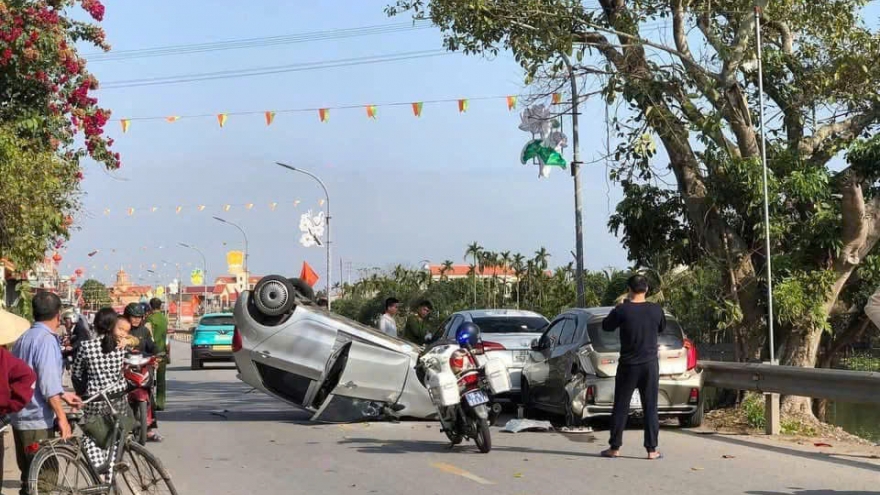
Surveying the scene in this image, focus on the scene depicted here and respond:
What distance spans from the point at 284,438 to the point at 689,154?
7.61 meters

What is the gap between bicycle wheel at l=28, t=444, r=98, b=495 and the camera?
6941 millimetres

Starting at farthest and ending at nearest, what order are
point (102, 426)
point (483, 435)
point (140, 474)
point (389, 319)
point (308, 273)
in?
point (308, 273), point (389, 319), point (483, 435), point (102, 426), point (140, 474)

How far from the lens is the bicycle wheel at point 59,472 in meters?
6.94

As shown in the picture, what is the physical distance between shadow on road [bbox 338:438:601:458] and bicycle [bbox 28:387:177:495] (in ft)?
15.4

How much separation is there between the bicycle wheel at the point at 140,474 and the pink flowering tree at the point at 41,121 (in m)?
11.5

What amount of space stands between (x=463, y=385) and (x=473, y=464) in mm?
1194

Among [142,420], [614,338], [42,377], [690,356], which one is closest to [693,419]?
[690,356]

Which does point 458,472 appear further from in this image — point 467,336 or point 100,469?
point 100,469

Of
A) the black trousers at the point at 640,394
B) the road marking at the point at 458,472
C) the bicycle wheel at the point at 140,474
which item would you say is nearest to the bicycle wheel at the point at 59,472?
the bicycle wheel at the point at 140,474

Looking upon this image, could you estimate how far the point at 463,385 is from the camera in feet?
39.9

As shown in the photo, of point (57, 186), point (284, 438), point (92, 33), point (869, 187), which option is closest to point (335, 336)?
point (284, 438)

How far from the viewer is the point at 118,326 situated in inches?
424

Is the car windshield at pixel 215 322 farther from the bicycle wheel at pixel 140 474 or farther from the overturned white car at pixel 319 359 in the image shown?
the bicycle wheel at pixel 140 474

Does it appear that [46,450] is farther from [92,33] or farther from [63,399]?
[92,33]
